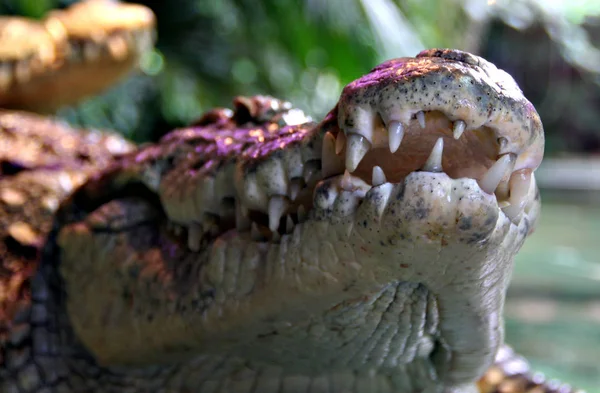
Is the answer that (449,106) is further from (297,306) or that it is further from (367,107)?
(297,306)

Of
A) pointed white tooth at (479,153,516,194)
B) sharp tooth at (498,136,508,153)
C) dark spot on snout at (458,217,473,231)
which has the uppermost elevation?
sharp tooth at (498,136,508,153)

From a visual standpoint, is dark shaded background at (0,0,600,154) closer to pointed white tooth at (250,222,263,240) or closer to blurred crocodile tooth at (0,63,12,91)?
blurred crocodile tooth at (0,63,12,91)

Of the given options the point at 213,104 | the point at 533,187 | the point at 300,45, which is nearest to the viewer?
the point at 533,187

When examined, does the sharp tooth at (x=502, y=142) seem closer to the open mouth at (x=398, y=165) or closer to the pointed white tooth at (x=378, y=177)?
the open mouth at (x=398, y=165)

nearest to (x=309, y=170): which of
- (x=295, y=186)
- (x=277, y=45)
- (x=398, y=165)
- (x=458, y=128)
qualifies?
(x=295, y=186)

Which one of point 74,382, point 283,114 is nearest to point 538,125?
point 283,114

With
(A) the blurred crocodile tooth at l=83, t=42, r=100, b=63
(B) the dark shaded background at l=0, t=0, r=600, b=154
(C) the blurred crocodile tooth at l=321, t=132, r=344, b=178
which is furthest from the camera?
(B) the dark shaded background at l=0, t=0, r=600, b=154

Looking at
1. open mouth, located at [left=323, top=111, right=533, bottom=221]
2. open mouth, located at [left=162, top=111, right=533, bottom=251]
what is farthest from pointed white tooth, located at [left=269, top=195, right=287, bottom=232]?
open mouth, located at [left=323, top=111, right=533, bottom=221]

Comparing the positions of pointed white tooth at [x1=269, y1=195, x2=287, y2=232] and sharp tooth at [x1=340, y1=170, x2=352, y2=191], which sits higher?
sharp tooth at [x1=340, y1=170, x2=352, y2=191]

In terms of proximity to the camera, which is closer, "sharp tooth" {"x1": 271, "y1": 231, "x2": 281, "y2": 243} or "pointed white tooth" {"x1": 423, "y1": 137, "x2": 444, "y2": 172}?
"pointed white tooth" {"x1": 423, "y1": 137, "x2": 444, "y2": 172}
